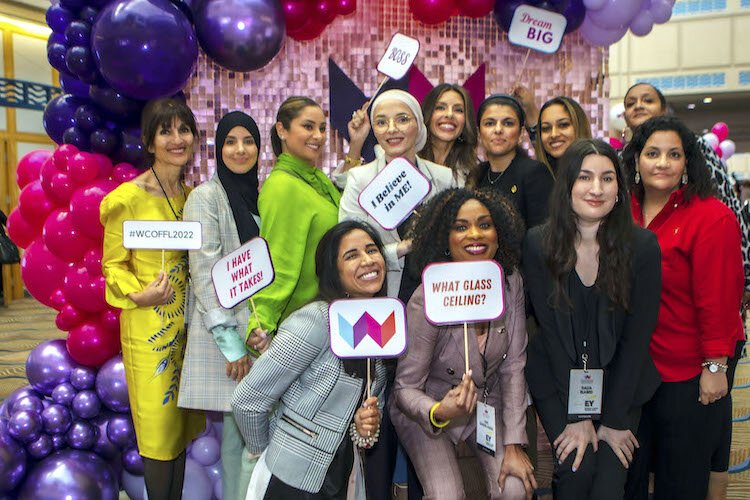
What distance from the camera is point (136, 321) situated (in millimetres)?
2703

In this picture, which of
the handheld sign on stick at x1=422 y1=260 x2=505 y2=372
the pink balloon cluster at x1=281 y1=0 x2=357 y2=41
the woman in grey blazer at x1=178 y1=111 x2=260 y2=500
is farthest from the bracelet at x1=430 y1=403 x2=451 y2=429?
the pink balloon cluster at x1=281 y1=0 x2=357 y2=41

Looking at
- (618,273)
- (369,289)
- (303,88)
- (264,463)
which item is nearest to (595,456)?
(618,273)

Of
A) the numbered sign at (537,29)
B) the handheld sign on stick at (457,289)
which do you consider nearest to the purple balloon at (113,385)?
the handheld sign on stick at (457,289)

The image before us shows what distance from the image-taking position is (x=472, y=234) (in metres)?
2.37

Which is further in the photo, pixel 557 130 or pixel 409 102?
pixel 557 130

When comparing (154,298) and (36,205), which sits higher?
(36,205)

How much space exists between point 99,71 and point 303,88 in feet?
3.54

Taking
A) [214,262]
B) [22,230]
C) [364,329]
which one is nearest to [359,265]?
[364,329]

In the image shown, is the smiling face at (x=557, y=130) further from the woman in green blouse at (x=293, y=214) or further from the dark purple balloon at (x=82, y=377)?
the dark purple balloon at (x=82, y=377)

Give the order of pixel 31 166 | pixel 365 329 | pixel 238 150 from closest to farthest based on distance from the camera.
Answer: pixel 365 329 < pixel 238 150 < pixel 31 166

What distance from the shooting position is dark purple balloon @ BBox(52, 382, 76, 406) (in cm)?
327

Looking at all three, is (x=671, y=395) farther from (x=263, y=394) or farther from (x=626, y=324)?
(x=263, y=394)

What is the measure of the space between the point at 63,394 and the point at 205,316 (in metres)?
1.13

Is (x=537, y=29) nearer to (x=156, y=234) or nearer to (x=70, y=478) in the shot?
(x=156, y=234)
